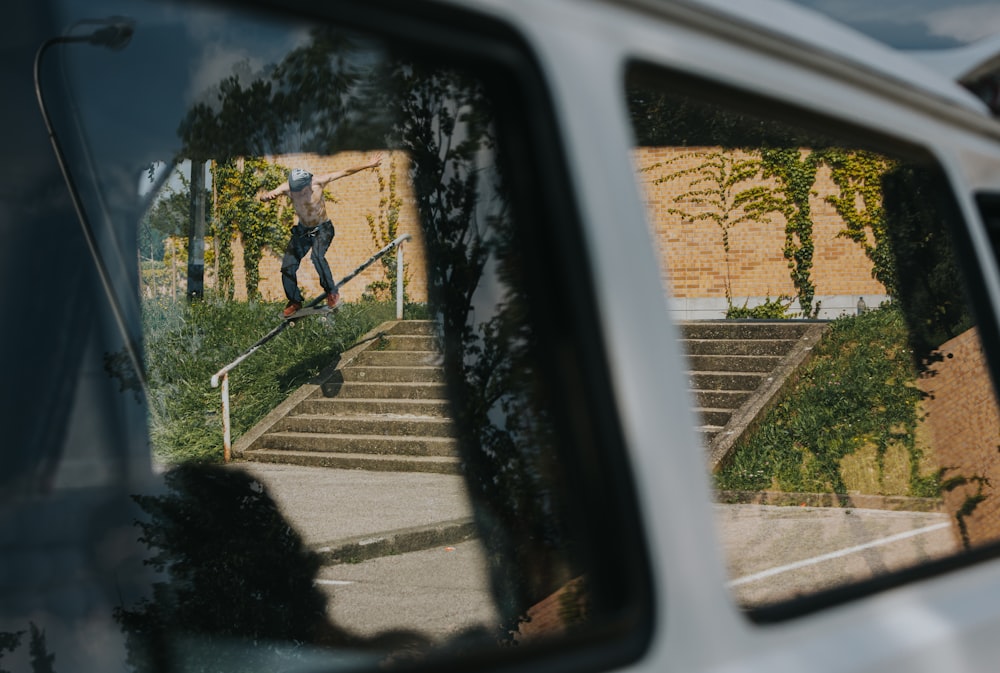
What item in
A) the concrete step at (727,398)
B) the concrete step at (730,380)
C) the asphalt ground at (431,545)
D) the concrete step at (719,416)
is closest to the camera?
the asphalt ground at (431,545)

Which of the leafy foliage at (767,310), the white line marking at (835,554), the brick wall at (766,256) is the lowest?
the white line marking at (835,554)

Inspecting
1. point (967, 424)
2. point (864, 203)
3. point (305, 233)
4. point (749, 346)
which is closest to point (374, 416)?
point (305, 233)

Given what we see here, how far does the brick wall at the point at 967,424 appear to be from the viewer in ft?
7.04

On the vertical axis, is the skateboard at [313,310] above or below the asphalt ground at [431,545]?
above

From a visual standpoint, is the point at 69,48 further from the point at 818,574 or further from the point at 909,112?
the point at 818,574

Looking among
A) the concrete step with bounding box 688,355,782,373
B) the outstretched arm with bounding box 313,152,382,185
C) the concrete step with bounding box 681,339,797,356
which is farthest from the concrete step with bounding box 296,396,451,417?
the concrete step with bounding box 681,339,797,356

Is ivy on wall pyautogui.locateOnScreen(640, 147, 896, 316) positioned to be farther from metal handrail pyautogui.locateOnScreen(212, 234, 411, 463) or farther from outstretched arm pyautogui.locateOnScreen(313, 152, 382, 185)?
outstretched arm pyautogui.locateOnScreen(313, 152, 382, 185)

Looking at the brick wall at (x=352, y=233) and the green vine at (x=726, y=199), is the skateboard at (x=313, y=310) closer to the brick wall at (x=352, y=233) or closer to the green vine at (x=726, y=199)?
the brick wall at (x=352, y=233)

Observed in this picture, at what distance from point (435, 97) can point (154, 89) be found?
3.61 feet

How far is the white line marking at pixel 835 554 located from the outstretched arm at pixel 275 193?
1.59m

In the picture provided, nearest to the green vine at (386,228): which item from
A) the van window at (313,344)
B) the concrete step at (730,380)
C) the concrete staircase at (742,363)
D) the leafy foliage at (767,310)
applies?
the van window at (313,344)

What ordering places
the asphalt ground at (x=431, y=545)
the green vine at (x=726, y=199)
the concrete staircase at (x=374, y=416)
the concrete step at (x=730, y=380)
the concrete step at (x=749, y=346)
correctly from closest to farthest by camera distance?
1. the asphalt ground at (x=431, y=545)
2. the concrete staircase at (x=374, y=416)
3. the concrete step at (x=730, y=380)
4. the green vine at (x=726, y=199)
5. the concrete step at (x=749, y=346)

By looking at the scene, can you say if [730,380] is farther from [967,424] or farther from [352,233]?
[352,233]

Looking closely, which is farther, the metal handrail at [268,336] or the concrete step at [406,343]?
the metal handrail at [268,336]
